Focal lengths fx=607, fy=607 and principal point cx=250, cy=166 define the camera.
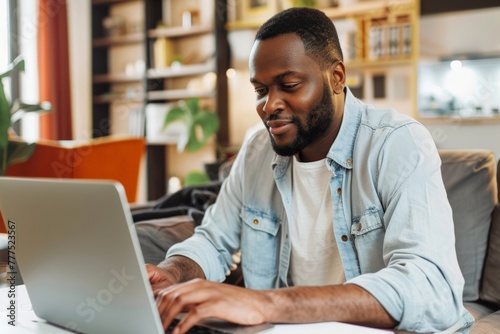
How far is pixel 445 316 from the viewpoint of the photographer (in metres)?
0.95

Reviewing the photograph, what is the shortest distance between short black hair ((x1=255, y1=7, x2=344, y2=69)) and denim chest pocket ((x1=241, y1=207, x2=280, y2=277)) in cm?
38

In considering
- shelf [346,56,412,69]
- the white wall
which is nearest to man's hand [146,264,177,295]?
the white wall

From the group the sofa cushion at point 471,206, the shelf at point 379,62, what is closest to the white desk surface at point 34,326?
the sofa cushion at point 471,206

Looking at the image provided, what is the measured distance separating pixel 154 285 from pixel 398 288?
1.41ft

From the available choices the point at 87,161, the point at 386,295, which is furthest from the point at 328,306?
the point at 87,161

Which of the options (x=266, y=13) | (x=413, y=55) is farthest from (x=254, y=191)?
(x=266, y=13)

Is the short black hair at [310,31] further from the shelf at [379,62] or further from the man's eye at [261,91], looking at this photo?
the shelf at [379,62]

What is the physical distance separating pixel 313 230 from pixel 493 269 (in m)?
0.51

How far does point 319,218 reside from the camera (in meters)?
1.29

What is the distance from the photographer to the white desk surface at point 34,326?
0.80 m

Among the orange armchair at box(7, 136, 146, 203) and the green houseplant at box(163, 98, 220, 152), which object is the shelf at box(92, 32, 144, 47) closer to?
the green houseplant at box(163, 98, 220, 152)

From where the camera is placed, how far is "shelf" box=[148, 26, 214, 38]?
5.09 m

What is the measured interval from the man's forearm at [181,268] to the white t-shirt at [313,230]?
0.71 ft

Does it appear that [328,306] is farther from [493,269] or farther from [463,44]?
[463,44]
